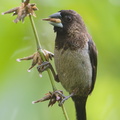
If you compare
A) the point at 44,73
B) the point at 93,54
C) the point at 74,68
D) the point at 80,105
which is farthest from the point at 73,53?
the point at 80,105

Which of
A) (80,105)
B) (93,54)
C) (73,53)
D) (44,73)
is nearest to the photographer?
(44,73)

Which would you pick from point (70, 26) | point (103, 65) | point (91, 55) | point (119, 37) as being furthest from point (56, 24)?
point (119, 37)

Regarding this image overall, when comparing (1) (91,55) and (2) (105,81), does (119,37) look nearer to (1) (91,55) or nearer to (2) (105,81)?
(2) (105,81)

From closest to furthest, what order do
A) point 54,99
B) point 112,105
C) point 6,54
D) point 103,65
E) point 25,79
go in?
point 6,54 < point 54,99 < point 25,79 < point 103,65 < point 112,105

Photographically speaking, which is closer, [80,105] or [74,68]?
[74,68]

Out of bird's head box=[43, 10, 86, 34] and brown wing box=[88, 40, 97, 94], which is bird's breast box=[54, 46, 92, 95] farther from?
bird's head box=[43, 10, 86, 34]

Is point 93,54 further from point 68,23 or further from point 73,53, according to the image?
point 68,23

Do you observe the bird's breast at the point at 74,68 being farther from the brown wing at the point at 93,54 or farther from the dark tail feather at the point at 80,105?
the dark tail feather at the point at 80,105
